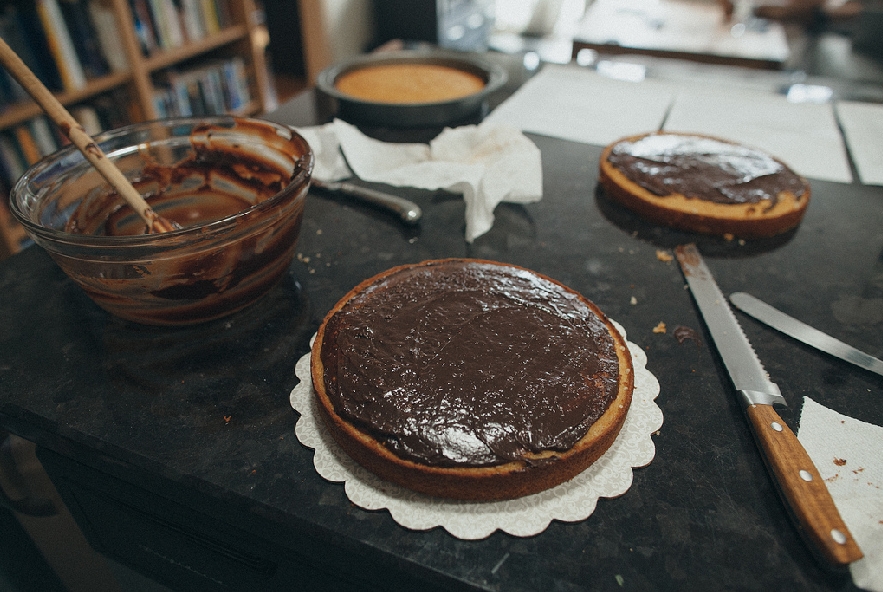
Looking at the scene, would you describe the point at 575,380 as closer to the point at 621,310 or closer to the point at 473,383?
the point at 473,383

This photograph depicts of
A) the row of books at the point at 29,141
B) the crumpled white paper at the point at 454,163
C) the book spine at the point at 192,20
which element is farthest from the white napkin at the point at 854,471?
the book spine at the point at 192,20

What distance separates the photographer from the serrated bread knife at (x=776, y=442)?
0.64 m

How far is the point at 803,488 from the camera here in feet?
2.27

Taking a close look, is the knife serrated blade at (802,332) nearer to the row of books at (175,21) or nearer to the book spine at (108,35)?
the book spine at (108,35)

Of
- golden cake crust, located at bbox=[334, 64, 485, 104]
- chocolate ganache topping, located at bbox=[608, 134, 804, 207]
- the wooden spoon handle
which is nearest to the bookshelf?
golden cake crust, located at bbox=[334, 64, 485, 104]

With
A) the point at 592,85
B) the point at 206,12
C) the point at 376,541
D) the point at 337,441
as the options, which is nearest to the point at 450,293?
the point at 337,441

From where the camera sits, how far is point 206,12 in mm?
3361

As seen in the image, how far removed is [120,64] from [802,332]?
331 cm

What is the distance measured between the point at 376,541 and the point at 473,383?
0.26 metres

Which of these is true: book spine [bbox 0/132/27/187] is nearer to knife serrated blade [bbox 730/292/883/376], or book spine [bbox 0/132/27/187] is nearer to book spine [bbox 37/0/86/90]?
book spine [bbox 37/0/86/90]

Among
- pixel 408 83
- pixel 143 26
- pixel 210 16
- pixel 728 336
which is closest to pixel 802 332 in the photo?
pixel 728 336

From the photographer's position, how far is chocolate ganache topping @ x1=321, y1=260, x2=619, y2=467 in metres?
0.74

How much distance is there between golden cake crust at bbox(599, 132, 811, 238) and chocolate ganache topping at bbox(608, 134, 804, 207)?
0.05ft

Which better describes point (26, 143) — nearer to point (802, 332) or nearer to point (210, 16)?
point (210, 16)
